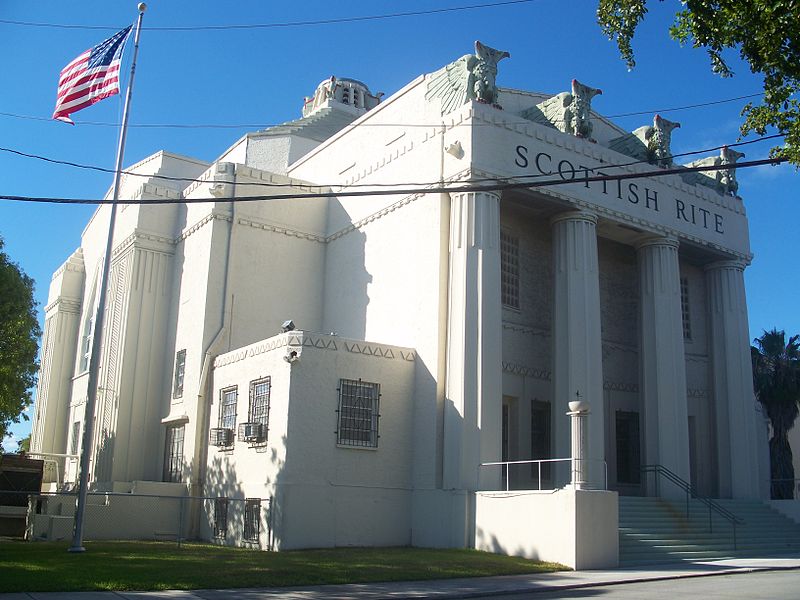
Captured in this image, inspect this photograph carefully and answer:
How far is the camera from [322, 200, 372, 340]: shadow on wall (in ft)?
90.5

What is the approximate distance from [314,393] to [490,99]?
9.77m

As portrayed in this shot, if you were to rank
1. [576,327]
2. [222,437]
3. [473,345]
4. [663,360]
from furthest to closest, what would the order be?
[663,360], [576,327], [222,437], [473,345]

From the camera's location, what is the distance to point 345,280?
28703 millimetres

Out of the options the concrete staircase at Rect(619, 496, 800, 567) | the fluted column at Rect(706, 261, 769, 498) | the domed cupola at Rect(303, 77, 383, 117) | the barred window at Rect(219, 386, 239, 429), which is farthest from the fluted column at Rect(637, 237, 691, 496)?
the domed cupola at Rect(303, 77, 383, 117)

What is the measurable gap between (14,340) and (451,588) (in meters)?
18.8

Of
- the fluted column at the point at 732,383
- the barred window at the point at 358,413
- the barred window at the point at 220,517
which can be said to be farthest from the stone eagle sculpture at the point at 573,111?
the barred window at the point at 220,517

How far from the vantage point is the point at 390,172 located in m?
27.2

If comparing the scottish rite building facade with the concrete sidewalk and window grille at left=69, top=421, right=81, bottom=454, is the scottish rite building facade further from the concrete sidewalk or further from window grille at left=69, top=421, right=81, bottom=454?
the concrete sidewalk

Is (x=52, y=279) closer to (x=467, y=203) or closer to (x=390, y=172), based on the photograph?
(x=390, y=172)

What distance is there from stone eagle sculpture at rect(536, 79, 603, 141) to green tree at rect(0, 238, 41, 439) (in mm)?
17694

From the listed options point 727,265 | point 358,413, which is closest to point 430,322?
point 358,413

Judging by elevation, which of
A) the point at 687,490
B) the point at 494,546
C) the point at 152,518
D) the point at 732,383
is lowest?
the point at 494,546

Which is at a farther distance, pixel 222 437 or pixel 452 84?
pixel 452 84

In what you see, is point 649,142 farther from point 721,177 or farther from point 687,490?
point 687,490
